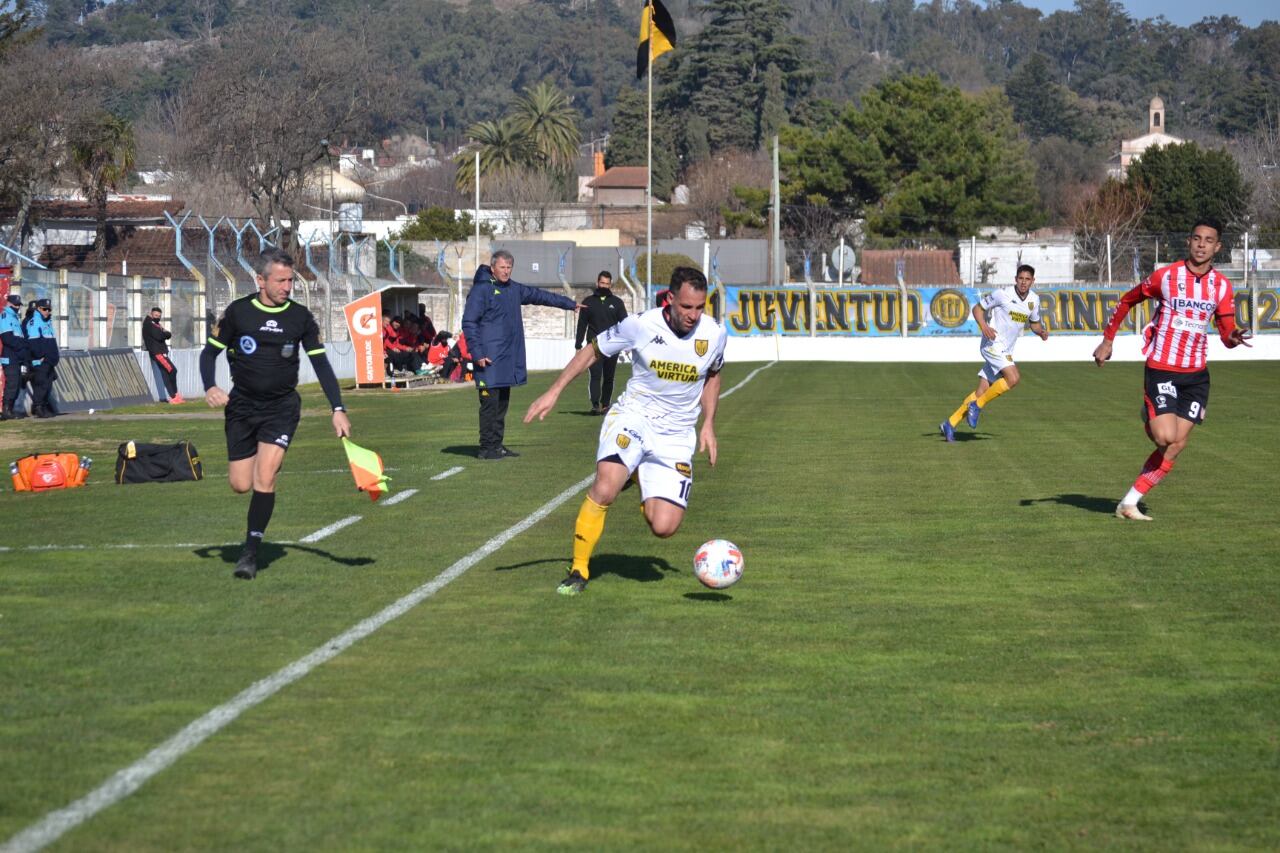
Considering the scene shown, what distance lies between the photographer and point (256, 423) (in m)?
10.3

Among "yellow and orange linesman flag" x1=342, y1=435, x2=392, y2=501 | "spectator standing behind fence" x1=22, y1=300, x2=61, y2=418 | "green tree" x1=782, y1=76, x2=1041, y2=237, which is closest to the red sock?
"yellow and orange linesman flag" x1=342, y1=435, x2=392, y2=501

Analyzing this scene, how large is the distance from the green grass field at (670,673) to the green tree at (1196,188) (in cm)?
8601

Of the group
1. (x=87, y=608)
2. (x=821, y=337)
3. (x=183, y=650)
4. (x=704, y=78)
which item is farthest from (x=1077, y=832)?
(x=704, y=78)

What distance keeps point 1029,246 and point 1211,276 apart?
201 ft

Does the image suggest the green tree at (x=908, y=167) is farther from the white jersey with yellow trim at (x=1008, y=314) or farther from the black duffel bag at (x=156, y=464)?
the black duffel bag at (x=156, y=464)

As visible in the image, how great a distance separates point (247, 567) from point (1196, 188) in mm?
93526

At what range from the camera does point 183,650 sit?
306 inches

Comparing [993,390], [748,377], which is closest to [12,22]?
[748,377]

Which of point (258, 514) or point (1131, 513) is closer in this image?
point (258, 514)

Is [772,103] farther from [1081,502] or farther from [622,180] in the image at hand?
[1081,502]

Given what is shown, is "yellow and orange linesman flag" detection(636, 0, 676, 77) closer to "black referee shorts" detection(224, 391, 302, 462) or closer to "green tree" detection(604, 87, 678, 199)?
"black referee shorts" detection(224, 391, 302, 462)

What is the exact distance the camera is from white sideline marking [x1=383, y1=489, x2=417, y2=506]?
46.0ft

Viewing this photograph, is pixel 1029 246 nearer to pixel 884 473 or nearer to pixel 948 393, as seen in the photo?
pixel 948 393

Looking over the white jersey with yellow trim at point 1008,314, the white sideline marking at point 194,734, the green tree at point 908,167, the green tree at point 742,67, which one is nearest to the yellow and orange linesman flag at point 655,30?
the white jersey with yellow trim at point 1008,314
